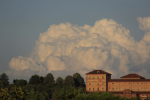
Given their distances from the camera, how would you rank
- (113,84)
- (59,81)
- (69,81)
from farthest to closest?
(59,81) → (69,81) → (113,84)

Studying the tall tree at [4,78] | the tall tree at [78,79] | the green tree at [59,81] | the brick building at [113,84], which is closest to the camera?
the brick building at [113,84]

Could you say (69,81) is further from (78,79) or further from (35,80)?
(35,80)

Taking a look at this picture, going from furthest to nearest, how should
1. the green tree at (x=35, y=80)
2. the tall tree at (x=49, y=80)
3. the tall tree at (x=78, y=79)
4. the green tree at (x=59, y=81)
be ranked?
the tall tree at (x=78, y=79) < the green tree at (x=35, y=80) < the tall tree at (x=49, y=80) < the green tree at (x=59, y=81)

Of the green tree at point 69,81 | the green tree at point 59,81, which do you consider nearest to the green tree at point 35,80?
the green tree at point 59,81

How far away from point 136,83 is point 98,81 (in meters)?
14.8

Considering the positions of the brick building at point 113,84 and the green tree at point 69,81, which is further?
the green tree at point 69,81

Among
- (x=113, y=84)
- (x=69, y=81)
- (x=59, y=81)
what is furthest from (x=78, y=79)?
(x=113, y=84)

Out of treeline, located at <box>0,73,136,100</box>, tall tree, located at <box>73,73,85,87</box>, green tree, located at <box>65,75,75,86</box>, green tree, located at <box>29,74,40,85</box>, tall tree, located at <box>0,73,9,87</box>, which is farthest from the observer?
tall tree, located at <box>73,73,85,87</box>

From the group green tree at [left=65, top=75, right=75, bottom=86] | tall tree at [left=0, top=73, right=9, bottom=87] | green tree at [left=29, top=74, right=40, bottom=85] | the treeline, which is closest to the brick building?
the treeline

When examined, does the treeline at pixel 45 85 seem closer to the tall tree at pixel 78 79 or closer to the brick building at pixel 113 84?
the tall tree at pixel 78 79

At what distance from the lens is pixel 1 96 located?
47.2 metres

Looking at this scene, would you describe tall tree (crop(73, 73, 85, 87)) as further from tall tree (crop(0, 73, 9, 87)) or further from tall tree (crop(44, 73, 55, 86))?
tall tree (crop(0, 73, 9, 87))

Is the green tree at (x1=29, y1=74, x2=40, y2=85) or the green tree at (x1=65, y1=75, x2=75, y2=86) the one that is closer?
the green tree at (x1=65, y1=75, x2=75, y2=86)

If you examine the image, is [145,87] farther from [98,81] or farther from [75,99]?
[75,99]
